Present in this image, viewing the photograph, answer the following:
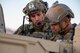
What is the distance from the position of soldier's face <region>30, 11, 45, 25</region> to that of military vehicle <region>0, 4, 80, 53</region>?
224 centimetres

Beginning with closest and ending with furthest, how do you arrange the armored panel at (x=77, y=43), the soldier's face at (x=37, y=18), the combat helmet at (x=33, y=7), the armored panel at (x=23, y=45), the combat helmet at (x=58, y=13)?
1. the armored panel at (x=23, y=45)
2. the armored panel at (x=77, y=43)
3. the combat helmet at (x=58, y=13)
4. the soldier's face at (x=37, y=18)
5. the combat helmet at (x=33, y=7)

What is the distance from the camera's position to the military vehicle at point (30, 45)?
1.72 metres

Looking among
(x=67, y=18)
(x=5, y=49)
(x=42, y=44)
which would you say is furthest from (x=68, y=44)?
(x=67, y=18)

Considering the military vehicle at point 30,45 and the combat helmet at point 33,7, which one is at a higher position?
the combat helmet at point 33,7

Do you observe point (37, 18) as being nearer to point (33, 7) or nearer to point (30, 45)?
point (33, 7)

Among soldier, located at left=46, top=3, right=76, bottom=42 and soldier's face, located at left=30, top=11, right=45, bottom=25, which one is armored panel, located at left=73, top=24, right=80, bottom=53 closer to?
soldier, located at left=46, top=3, right=76, bottom=42

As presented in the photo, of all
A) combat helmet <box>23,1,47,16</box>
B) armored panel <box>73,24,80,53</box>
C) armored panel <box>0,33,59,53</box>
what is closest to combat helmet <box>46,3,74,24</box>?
combat helmet <box>23,1,47,16</box>

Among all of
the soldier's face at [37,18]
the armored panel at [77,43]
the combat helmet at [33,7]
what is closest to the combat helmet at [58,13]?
the soldier's face at [37,18]

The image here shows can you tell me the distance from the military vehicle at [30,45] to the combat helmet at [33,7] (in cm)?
245

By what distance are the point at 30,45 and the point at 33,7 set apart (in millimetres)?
2814

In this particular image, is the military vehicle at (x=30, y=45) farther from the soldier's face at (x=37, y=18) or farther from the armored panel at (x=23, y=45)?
the soldier's face at (x=37, y=18)

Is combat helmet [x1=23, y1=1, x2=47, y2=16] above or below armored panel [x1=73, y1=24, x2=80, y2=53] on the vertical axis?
above

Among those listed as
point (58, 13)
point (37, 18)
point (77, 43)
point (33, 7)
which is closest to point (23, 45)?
point (77, 43)

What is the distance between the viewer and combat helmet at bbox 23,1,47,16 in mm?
4607
